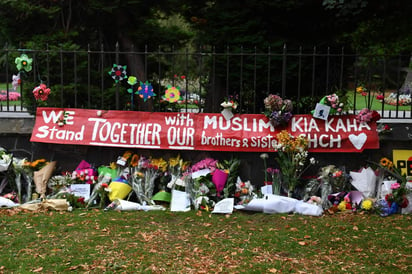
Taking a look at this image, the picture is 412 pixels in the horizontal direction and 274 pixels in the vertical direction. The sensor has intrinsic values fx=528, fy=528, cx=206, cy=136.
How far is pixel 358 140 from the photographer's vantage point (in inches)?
279

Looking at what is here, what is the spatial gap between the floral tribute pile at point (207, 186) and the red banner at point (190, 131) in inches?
9.0

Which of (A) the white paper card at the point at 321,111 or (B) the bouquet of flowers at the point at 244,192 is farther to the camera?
(A) the white paper card at the point at 321,111

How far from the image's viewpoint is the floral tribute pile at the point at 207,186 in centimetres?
674

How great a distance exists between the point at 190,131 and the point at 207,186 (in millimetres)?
818

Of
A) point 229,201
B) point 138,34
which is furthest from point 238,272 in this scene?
point 138,34

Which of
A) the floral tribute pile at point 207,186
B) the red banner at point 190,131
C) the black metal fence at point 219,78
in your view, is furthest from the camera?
the black metal fence at point 219,78

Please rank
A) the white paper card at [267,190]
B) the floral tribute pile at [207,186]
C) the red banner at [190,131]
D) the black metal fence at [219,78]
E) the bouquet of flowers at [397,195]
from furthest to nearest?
the black metal fence at [219,78] < the red banner at [190,131] < the white paper card at [267,190] < the floral tribute pile at [207,186] < the bouquet of flowers at [397,195]

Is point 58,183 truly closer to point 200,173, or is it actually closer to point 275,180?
point 200,173

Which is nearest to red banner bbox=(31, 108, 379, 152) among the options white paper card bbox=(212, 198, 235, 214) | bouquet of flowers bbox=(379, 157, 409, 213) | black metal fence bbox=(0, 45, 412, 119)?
black metal fence bbox=(0, 45, 412, 119)

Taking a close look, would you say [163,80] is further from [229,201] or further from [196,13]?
[229,201]

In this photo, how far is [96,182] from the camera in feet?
23.7

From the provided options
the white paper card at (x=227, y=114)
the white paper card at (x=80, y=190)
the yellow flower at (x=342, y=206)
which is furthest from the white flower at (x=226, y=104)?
the white paper card at (x=80, y=190)

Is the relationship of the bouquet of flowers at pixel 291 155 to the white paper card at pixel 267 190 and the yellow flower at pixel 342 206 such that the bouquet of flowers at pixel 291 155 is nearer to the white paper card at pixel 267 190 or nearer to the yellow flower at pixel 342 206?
the white paper card at pixel 267 190

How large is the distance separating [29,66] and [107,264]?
383 cm
